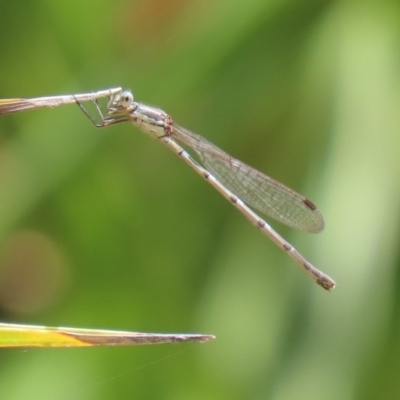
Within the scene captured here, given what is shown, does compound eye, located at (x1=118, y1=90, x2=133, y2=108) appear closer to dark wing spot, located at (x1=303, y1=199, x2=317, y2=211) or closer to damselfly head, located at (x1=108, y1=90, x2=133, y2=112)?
damselfly head, located at (x1=108, y1=90, x2=133, y2=112)

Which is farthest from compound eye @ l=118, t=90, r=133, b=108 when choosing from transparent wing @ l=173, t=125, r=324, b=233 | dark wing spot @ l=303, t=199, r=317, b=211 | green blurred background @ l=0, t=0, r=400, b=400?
dark wing spot @ l=303, t=199, r=317, b=211

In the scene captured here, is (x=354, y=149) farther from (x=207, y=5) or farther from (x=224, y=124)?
(x=207, y=5)

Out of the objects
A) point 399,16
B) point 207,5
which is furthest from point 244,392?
point 399,16

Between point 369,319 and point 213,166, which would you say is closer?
point 369,319

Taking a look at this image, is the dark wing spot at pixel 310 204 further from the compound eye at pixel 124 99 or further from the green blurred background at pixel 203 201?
the compound eye at pixel 124 99

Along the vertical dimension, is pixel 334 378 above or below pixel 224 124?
below

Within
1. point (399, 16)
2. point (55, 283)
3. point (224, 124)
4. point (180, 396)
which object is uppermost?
point (399, 16)

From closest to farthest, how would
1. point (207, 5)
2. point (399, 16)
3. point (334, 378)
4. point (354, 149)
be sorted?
point (334, 378)
point (354, 149)
point (207, 5)
point (399, 16)

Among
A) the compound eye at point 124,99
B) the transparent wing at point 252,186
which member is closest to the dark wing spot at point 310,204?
the transparent wing at point 252,186
